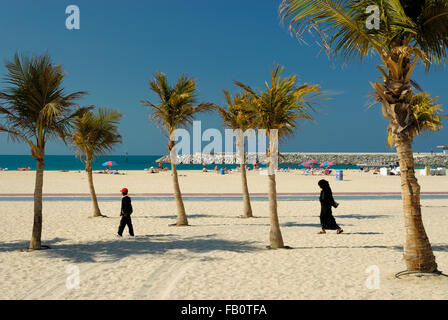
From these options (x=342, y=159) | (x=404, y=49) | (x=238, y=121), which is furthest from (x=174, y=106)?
(x=342, y=159)

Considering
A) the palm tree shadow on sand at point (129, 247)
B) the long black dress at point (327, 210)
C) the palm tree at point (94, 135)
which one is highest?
the palm tree at point (94, 135)

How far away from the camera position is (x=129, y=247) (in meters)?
9.51

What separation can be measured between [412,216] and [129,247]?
6945 millimetres

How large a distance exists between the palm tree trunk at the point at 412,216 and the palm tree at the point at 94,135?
12.2 metres

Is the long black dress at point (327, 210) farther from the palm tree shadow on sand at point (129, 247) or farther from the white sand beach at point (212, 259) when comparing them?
the palm tree shadow on sand at point (129, 247)

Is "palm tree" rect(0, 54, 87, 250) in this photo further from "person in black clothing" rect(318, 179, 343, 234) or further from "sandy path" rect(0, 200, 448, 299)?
"person in black clothing" rect(318, 179, 343, 234)

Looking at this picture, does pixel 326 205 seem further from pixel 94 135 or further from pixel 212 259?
pixel 94 135

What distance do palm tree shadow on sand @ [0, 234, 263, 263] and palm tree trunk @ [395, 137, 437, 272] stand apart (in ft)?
12.6

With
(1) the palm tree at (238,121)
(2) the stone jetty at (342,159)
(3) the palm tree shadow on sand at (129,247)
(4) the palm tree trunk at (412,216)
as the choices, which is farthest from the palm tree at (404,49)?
(2) the stone jetty at (342,159)

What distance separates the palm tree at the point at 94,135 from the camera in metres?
15.1

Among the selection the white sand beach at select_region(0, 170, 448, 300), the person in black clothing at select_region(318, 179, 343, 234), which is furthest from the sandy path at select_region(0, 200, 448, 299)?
the person in black clothing at select_region(318, 179, 343, 234)

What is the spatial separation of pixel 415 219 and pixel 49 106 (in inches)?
325
